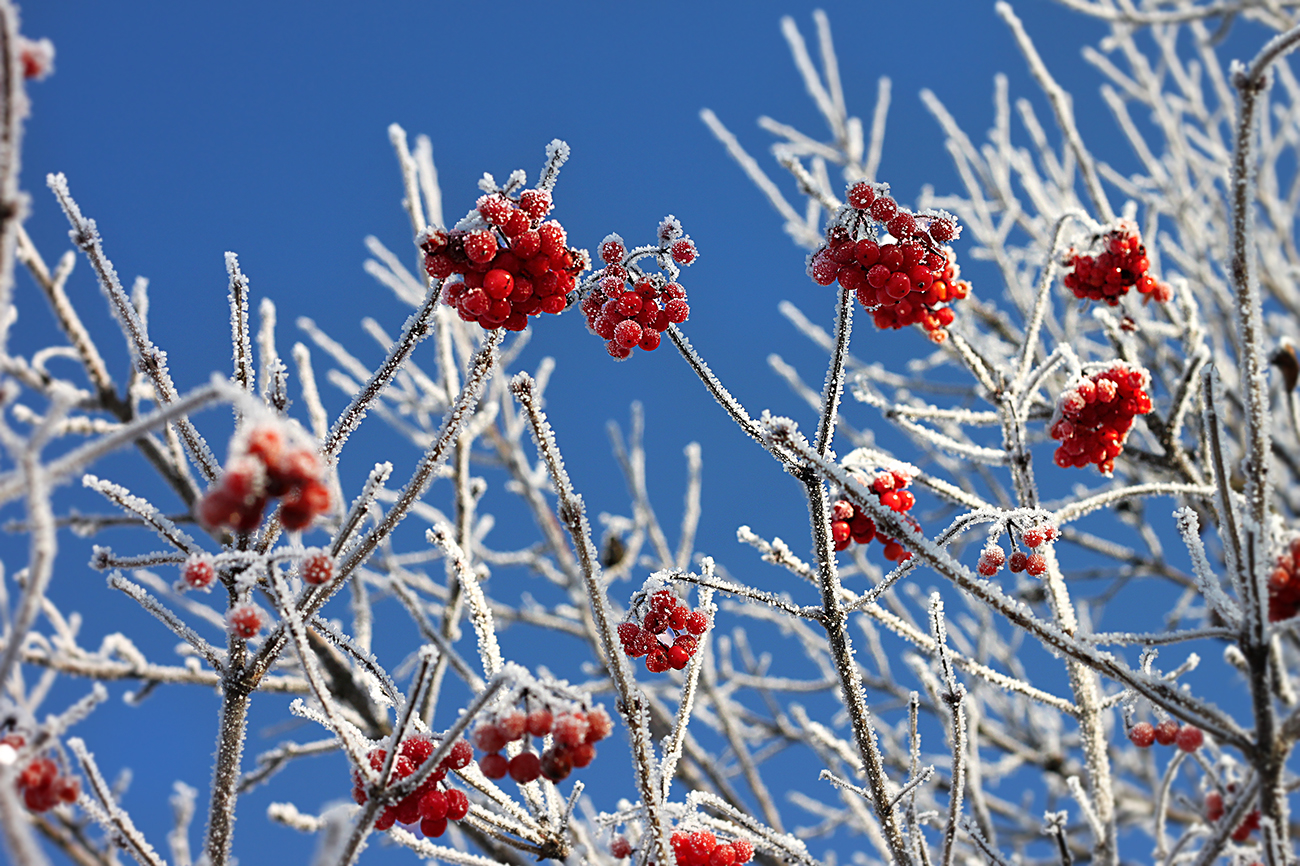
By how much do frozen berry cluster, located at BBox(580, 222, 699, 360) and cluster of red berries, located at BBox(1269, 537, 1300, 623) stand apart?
4.19 feet

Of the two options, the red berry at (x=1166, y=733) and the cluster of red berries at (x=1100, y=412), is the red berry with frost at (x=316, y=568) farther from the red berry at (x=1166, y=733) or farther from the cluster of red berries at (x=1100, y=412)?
the red berry at (x=1166, y=733)

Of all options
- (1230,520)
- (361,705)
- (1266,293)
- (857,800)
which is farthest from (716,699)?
(1266,293)

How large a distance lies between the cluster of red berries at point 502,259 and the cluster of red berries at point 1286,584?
1535 mm

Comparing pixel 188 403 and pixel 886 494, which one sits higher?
pixel 886 494

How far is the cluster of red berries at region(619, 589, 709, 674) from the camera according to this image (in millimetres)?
2105

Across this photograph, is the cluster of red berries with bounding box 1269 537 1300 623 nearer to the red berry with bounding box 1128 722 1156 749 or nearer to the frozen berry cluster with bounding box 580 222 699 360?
the red berry with bounding box 1128 722 1156 749

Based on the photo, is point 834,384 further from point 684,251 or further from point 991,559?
point 991,559

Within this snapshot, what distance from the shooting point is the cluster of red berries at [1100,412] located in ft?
8.02

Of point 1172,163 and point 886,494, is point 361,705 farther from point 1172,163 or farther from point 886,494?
point 1172,163

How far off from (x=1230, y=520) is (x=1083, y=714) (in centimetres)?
108

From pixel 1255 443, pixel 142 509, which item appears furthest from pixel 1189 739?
pixel 142 509

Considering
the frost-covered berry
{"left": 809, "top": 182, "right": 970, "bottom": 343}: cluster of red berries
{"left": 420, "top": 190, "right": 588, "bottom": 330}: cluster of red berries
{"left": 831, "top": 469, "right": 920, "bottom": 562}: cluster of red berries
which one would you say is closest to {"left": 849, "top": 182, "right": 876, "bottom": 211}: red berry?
{"left": 809, "top": 182, "right": 970, "bottom": 343}: cluster of red berries

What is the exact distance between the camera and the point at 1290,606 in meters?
1.65

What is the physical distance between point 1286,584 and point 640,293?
1.41 meters
